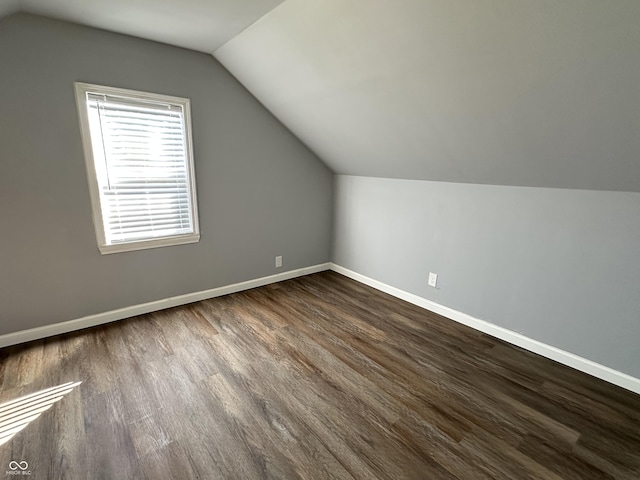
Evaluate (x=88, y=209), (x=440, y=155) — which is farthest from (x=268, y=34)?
(x=88, y=209)

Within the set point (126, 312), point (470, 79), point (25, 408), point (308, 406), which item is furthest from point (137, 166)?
point (470, 79)

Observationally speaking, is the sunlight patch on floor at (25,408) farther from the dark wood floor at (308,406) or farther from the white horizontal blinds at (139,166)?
the white horizontal blinds at (139,166)

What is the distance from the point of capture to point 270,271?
3.61 meters

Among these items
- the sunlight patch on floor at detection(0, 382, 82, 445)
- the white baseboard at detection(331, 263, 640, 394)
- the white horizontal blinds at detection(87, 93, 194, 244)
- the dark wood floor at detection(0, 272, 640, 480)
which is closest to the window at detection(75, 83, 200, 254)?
the white horizontal blinds at detection(87, 93, 194, 244)

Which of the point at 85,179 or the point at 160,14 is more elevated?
the point at 160,14

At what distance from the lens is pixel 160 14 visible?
6.61 feet

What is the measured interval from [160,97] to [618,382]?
3.99 metres

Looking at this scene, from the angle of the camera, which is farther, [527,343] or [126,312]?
[126,312]

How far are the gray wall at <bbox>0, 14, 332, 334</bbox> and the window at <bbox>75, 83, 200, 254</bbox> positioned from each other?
0.25 feet

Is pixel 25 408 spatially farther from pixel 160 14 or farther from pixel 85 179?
pixel 160 14

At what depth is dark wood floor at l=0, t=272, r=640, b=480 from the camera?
1467 millimetres

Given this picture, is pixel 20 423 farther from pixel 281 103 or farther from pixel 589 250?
pixel 589 250

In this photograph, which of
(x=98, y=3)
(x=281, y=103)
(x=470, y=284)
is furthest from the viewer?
(x=281, y=103)

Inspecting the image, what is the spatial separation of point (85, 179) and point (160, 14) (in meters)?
1.32
